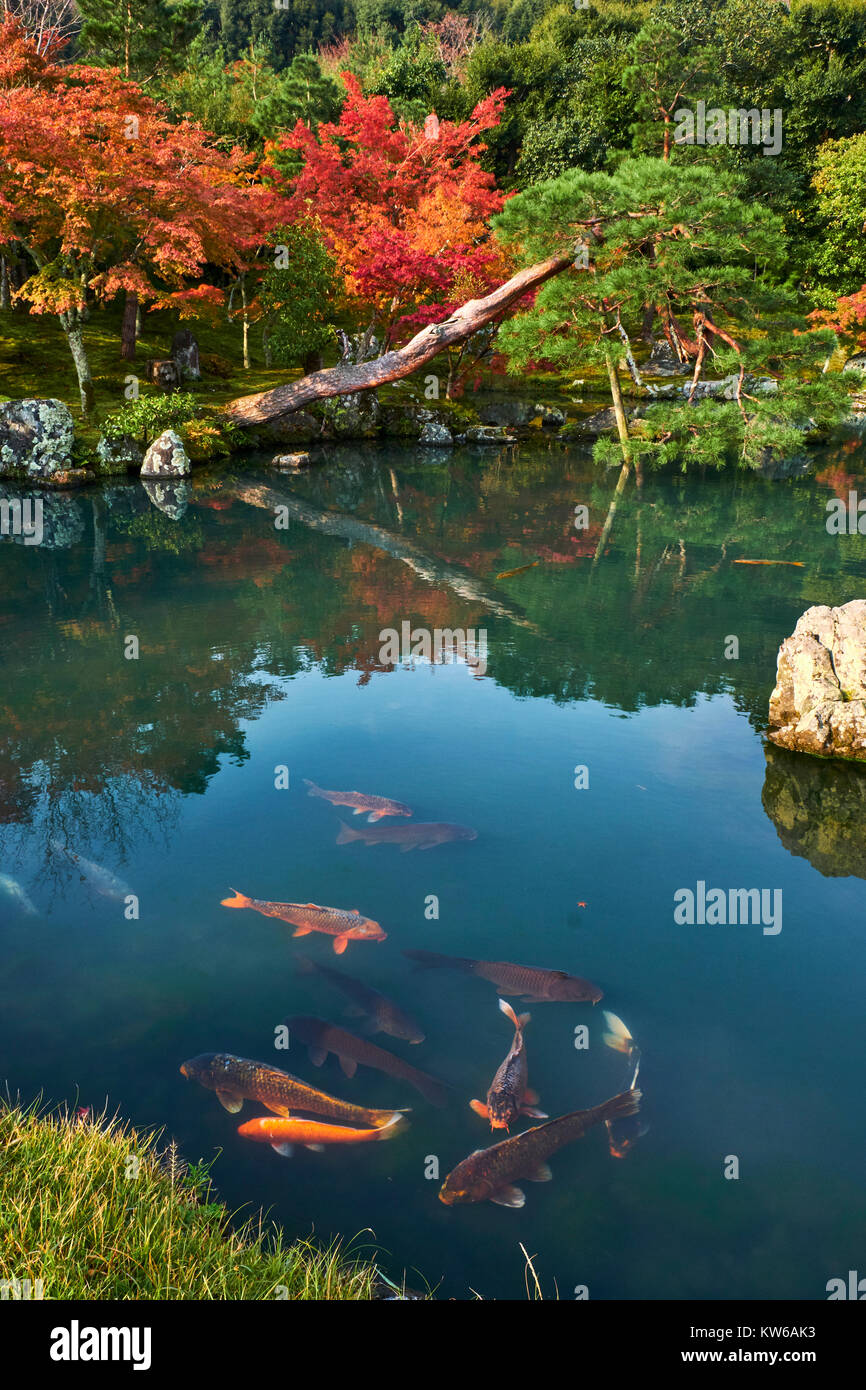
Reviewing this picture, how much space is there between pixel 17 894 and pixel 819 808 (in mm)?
6271

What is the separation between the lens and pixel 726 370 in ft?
59.2

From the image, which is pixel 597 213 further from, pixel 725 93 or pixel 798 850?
pixel 725 93

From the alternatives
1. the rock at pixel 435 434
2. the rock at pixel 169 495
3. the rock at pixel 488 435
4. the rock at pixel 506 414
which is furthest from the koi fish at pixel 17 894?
the rock at pixel 506 414

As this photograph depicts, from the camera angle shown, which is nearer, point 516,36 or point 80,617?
point 80,617

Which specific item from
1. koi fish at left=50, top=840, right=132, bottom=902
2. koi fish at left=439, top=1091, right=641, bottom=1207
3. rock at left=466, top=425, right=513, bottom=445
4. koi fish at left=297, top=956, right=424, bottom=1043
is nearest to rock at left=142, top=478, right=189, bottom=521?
rock at left=466, top=425, right=513, bottom=445

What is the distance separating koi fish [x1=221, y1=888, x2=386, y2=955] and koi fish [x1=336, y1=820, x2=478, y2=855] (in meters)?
0.90

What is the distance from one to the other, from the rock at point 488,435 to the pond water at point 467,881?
15.1 m

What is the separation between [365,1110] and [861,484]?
21159 millimetres

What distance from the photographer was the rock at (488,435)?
2755 centimetres

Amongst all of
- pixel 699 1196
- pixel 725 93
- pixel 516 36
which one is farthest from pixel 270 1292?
pixel 516 36

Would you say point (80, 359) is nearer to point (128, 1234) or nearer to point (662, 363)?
point (662, 363)

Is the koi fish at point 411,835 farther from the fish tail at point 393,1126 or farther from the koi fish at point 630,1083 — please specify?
the fish tail at point 393,1126

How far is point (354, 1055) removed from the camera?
4508 mm

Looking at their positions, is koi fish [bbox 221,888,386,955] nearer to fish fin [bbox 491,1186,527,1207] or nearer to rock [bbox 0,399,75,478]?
fish fin [bbox 491,1186,527,1207]
